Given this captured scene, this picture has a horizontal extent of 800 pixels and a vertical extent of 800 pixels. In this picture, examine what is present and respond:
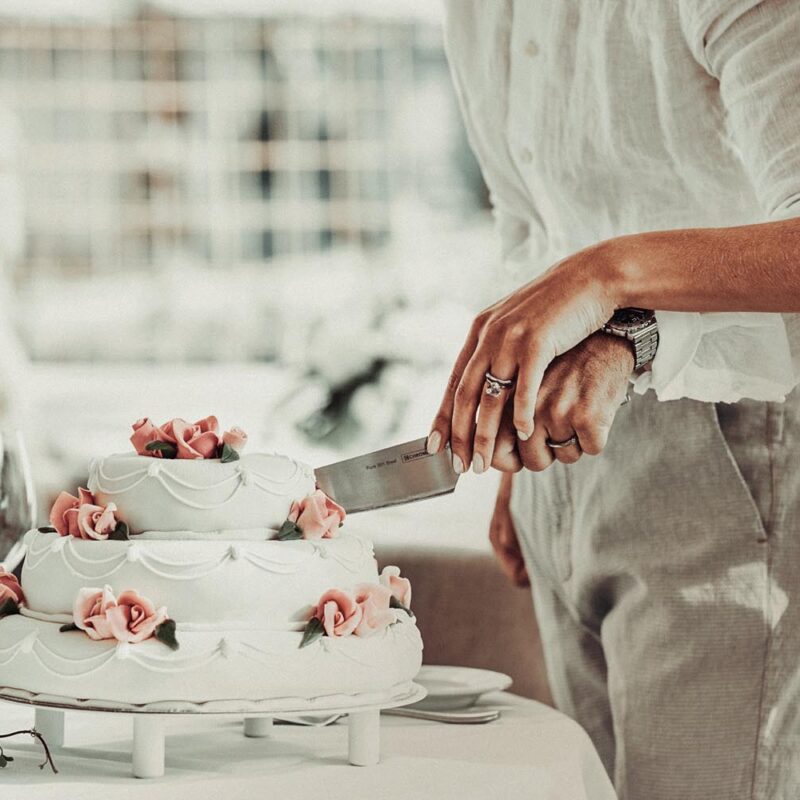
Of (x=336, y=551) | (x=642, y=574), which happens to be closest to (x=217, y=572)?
(x=336, y=551)

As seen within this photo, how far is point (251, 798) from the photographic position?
83 centimetres

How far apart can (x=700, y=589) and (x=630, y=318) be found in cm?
39

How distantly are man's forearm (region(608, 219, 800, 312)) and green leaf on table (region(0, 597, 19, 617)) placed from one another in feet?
1.76

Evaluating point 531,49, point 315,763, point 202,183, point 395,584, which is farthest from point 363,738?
point 202,183

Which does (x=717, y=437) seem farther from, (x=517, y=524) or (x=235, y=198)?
(x=235, y=198)

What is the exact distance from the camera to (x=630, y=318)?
1.00m

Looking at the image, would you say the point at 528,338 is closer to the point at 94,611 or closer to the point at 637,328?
the point at 637,328

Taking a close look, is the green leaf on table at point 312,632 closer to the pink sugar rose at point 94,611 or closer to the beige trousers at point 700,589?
the pink sugar rose at point 94,611

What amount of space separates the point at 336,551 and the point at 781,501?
0.53 metres

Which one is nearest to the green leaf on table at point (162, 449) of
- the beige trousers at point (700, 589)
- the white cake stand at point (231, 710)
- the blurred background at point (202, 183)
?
the white cake stand at point (231, 710)

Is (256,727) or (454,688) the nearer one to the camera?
(256,727)

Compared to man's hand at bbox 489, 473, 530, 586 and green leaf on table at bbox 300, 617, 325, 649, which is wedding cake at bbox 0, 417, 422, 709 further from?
man's hand at bbox 489, 473, 530, 586

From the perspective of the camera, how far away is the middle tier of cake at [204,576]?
0.88 meters

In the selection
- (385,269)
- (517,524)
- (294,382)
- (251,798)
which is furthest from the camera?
(385,269)
